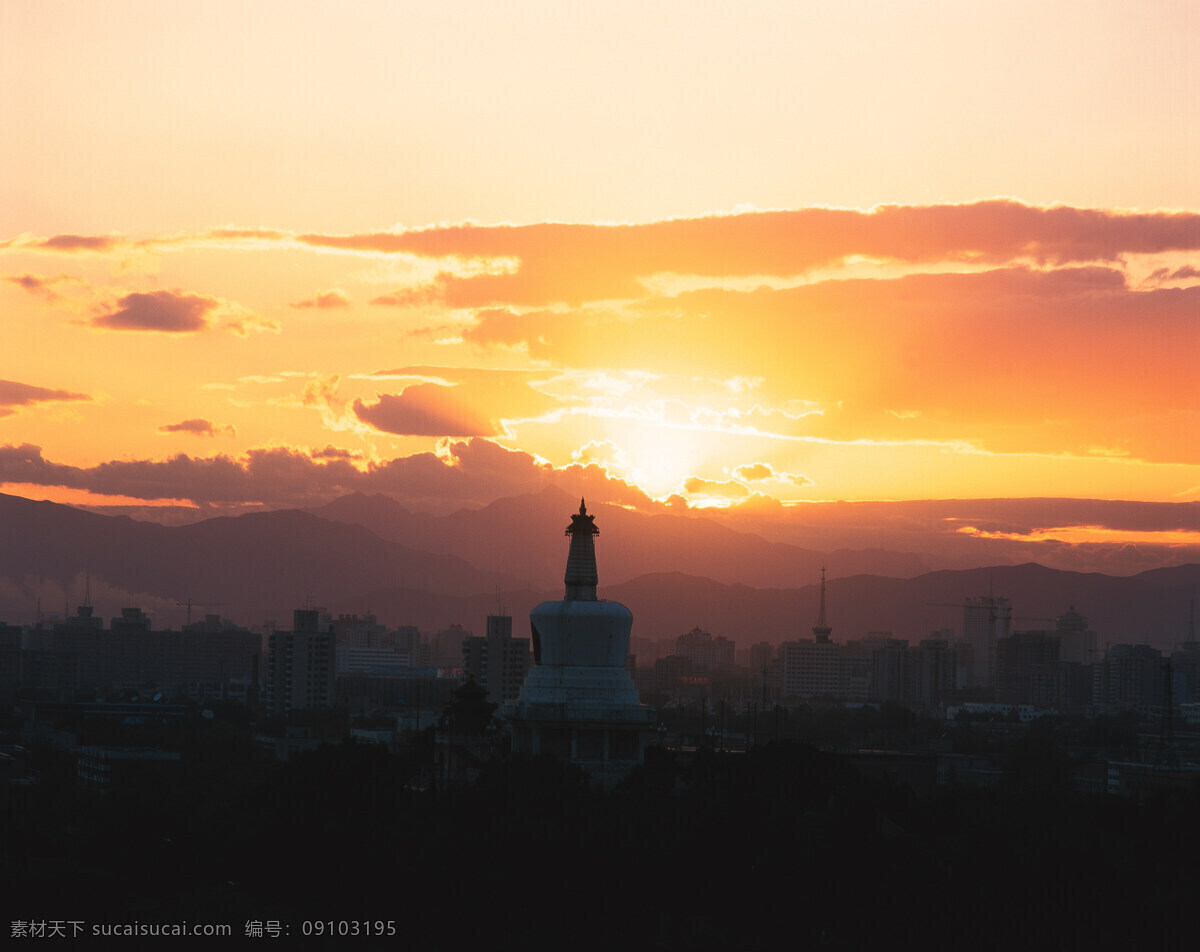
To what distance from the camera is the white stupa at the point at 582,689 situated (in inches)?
2840

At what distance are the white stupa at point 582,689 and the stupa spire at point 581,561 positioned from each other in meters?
0.04

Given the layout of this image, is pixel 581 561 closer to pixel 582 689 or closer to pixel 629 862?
pixel 582 689

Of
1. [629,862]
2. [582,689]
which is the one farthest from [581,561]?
[629,862]

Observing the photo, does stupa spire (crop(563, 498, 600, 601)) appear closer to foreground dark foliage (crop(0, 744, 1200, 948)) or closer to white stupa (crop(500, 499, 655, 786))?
white stupa (crop(500, 499, 655, 786))

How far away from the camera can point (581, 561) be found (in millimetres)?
74875

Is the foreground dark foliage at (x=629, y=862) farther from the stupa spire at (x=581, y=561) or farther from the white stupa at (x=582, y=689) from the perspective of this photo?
the stupa spire at (x=581, y=561)

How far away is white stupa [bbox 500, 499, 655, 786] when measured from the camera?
237 ft

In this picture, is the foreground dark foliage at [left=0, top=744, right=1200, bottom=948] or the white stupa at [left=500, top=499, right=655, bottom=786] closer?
the foreground dark foliage at [left=0, top=744, right=1200, bottom=948]

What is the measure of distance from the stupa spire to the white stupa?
0.12ft

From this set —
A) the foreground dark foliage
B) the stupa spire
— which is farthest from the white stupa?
the foreground dark foliage

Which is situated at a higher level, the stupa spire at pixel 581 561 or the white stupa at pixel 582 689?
the stupa spire at pixel 581 561

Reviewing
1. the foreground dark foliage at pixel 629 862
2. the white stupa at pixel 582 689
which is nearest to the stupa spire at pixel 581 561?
the white stupa at pixel 582 689

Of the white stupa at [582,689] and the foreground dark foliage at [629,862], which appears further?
the white stupa at [582,689]

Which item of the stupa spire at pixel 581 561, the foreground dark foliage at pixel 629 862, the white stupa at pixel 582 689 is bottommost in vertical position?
the foreground dark foliage at pixel 629 862
